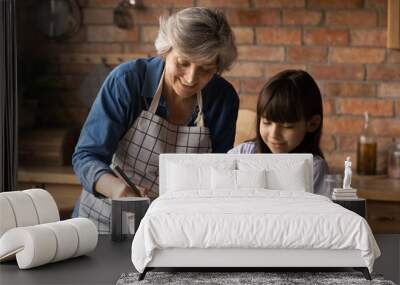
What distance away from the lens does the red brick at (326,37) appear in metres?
4.76

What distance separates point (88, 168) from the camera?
10.9 feet

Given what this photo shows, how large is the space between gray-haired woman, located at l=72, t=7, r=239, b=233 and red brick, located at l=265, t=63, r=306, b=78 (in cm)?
129

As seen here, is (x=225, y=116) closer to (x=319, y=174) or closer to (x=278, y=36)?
(x=319, y=174)

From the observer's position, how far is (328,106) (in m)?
4.78

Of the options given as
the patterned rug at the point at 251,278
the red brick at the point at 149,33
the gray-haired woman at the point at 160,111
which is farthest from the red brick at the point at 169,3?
the patterned rug at the point at 251,278

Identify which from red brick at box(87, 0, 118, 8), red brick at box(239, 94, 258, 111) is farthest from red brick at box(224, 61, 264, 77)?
red brick at box(87, 0, 118, 8)

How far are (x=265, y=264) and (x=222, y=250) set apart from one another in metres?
0.14

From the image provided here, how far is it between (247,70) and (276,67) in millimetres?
177

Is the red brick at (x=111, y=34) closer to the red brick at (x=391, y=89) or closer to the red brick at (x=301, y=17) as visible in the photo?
the red brick at (x=301, y=17)

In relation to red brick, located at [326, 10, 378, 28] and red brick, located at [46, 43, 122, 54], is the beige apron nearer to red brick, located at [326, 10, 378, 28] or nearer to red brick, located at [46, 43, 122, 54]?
red brick, located at [326, 10, 378, 28]

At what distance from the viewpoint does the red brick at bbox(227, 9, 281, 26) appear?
4.86 meters

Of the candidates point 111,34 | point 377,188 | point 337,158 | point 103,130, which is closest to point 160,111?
point 103,130

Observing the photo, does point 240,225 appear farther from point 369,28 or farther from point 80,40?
point 80,40

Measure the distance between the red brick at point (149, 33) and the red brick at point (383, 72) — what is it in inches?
52.6
